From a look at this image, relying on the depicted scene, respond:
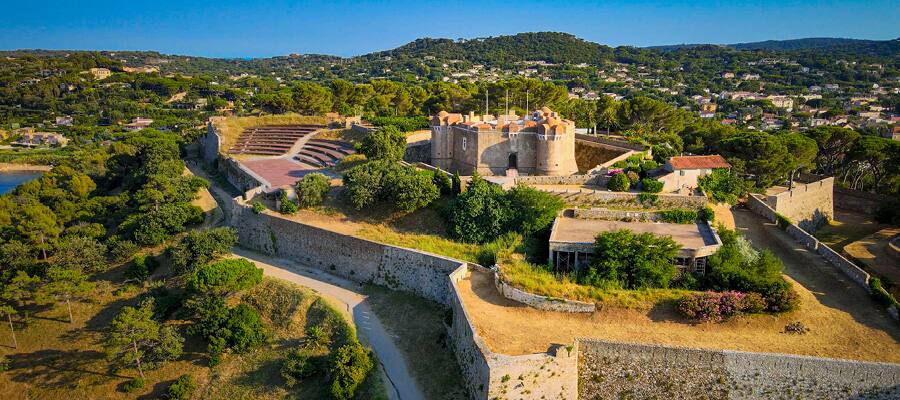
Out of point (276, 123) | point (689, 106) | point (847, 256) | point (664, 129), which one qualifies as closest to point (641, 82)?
point (689, 106)

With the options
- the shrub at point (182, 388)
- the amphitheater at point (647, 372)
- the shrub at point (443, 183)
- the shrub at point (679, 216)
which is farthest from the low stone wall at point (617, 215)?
the shrub at point (182, 388)

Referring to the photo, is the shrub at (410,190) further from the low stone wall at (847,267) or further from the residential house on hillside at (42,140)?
the residential house on hillside at (42,140)

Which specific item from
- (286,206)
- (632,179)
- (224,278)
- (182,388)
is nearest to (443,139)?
(286,206)

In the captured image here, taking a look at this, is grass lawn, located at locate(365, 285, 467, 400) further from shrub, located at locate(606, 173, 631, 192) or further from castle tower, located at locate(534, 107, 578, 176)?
castle tower, located at locate(534, 107, 578, 176)

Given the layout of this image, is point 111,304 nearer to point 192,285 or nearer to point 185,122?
point 192,285

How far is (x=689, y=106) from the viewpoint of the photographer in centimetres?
11500

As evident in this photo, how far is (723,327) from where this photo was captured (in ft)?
63.4

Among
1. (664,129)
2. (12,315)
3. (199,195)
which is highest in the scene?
(664,129)

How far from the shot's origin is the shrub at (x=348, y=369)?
19.9 meters

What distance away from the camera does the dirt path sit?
18109 millimetres

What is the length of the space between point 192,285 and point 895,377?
26.0m

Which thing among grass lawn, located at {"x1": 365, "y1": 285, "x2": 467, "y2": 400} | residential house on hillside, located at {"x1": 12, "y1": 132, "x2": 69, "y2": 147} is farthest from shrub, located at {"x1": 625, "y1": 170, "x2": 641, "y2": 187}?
residential house on hillside, located at {"x1": 12, "y1": 132, "x2": 69, "y2": 147}

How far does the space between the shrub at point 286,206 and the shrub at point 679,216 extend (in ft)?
60.1

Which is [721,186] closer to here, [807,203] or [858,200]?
[807,203]
